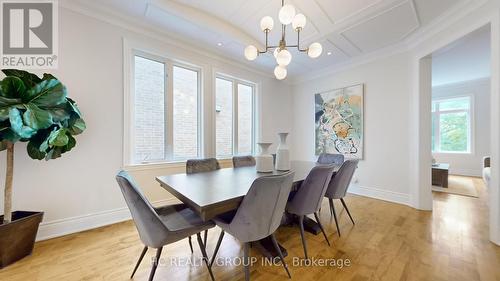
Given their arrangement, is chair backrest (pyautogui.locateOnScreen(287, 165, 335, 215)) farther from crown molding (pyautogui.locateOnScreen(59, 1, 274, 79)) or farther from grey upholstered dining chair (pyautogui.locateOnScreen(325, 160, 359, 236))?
crown molding (pyautogui.locateOnScreen(59, 1, 274, 79))

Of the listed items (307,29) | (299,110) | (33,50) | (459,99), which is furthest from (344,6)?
(459,99)

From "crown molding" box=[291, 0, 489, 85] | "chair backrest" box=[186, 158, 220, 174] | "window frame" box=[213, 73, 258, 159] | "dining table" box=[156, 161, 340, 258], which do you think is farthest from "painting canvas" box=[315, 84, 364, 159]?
"chair backrest" box=[186, 158, 220, 174]

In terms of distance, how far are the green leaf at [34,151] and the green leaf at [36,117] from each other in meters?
0.33

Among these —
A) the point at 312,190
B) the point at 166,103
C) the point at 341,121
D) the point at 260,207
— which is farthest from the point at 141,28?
the point at 341,121

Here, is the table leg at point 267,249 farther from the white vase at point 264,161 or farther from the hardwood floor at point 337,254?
the white vase at point 264,161

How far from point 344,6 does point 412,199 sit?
3.14 meters

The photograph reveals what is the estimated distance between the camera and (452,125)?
5926mm

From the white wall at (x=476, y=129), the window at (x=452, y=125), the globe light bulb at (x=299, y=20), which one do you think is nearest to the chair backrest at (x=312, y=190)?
the globe light bulb at (x=299, y=20)

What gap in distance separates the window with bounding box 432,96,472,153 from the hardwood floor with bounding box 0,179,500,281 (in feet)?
14.7

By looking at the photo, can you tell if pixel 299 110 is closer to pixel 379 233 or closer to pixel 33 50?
pixel 379 233

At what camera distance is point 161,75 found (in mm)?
3039

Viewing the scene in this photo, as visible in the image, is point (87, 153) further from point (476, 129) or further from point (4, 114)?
point (476, 129)

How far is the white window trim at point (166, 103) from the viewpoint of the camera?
8.61 ft

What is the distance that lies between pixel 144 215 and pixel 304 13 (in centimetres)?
290
